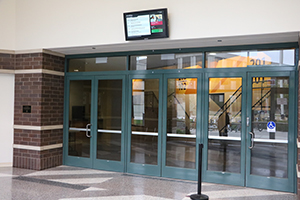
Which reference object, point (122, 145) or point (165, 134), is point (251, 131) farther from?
point (122, 145)

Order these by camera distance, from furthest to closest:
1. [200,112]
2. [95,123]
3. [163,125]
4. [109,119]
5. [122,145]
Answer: [95,123] → [109,119] → [122,145] → [163,125] → [200,112]

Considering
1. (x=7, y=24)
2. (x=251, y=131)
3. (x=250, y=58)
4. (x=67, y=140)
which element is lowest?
(x=67, y=140)

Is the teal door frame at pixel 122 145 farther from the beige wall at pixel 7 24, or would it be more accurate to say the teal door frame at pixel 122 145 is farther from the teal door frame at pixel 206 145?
the beige wall at pixel 7 24

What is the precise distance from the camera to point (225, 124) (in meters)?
5.73

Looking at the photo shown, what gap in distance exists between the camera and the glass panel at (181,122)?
5.98 m

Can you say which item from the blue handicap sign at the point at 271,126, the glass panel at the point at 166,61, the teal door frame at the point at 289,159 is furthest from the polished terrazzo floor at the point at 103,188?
the glass panel at the point at 166,61

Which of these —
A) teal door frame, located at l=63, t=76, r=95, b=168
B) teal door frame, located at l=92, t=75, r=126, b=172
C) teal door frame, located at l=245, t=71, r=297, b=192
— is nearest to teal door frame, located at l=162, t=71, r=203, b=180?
teal door frame, located at l=92, t=75, r=126, b=172

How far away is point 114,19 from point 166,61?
139 cm

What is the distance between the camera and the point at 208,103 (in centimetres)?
586

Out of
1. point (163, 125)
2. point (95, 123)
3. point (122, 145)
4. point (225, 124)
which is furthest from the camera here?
point (95, 123)

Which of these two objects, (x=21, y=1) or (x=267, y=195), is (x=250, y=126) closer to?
(x=267, y=195)

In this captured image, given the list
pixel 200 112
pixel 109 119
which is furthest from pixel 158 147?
pixel 109 119

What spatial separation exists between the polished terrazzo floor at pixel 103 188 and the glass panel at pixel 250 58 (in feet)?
7.76

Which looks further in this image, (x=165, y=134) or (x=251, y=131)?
(x=165, y=134)
